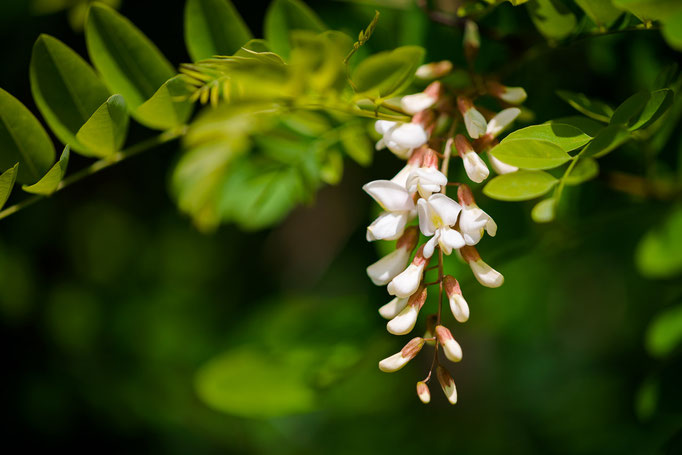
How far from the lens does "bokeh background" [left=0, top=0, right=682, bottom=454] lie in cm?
82

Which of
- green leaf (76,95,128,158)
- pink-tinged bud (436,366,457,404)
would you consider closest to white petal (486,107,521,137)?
pink-tinged bud (436,366,457,404)

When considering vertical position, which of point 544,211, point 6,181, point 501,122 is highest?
point 6,181

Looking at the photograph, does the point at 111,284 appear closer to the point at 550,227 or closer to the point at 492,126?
the point at 550,227

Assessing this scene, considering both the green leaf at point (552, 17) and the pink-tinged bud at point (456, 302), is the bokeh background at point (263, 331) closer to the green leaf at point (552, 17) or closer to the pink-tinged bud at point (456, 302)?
the green leaf at point (552, 17)

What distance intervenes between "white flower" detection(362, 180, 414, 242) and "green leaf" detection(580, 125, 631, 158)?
0.52 ft

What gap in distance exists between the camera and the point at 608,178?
27.7 inches

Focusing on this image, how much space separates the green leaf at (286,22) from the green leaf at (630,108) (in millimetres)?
310

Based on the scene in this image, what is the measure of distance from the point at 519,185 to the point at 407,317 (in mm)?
168

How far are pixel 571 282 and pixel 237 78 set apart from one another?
4.47 ft

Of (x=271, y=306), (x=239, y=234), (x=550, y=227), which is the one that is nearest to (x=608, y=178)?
(x=550, y=227)

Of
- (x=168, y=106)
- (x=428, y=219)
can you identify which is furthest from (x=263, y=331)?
(x=428, y=219)

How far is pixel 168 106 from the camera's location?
538 mm

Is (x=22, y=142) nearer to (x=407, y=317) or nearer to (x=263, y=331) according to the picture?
(x=407, y=317)

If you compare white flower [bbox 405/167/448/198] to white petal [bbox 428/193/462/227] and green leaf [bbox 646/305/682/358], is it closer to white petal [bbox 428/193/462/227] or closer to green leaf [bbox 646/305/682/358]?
white petal [bbox 428/193/462/227]
